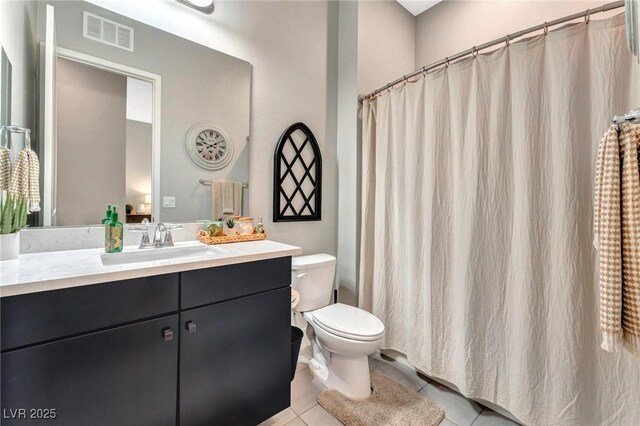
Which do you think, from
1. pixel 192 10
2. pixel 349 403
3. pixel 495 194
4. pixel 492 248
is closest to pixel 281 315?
pixel 349 403

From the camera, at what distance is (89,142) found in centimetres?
132

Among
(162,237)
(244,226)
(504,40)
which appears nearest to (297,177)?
(244,226)

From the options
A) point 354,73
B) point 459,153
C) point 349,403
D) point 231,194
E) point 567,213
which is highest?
point 354,73

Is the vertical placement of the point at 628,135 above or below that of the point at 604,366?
above

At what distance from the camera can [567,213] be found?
1.18 m

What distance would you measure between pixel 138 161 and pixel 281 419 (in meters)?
1.56

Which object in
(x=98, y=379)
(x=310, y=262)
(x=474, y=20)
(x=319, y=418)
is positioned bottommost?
(x=319, y=418)

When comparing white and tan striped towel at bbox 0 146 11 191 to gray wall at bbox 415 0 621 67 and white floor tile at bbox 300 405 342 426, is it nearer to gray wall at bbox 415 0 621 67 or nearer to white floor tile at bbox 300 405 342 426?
white floor tile at bbox 300 405 342 426

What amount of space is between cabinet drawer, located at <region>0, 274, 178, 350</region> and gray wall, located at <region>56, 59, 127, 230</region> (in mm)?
630

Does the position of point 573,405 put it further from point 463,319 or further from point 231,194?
point 231,194

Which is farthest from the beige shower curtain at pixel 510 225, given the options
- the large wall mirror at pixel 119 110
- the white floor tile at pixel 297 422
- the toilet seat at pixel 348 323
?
the large wall mirror at pixel 119 110

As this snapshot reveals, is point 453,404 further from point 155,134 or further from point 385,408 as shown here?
point 155,134

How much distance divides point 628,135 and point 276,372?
5.18ft

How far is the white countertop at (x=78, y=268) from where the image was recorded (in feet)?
2.61
